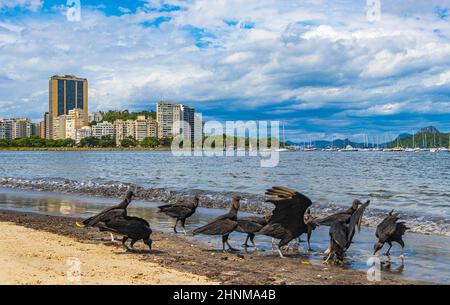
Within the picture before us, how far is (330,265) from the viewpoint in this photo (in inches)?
385

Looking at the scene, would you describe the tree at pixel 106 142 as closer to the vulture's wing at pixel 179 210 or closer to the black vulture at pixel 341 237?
the vulture's wing at pixel 179 210

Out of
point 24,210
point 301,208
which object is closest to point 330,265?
point 301,208

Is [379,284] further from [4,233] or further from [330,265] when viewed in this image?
[4,233]

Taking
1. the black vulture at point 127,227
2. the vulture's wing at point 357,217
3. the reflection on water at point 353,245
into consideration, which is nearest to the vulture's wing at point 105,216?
the black vulture at point 127,227

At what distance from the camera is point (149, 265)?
9117 millimetres

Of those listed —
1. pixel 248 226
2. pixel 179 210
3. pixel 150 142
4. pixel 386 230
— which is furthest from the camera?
pixel 150 142

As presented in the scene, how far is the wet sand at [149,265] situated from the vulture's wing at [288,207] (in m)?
0.79

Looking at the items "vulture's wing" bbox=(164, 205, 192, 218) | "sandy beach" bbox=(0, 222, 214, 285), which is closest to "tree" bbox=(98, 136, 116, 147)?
"vulture's wing" bbox=(164, 205, 192, 218)

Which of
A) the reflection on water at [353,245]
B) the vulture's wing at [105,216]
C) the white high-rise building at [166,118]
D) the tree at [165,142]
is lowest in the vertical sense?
the reflection on water at [353,245]

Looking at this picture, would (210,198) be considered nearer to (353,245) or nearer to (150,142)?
(353,245)

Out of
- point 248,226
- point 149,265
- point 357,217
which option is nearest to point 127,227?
point 149,265

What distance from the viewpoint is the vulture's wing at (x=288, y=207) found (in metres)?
9.52

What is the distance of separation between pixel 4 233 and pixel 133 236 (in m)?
4.31

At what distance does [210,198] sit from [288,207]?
1335 cm
